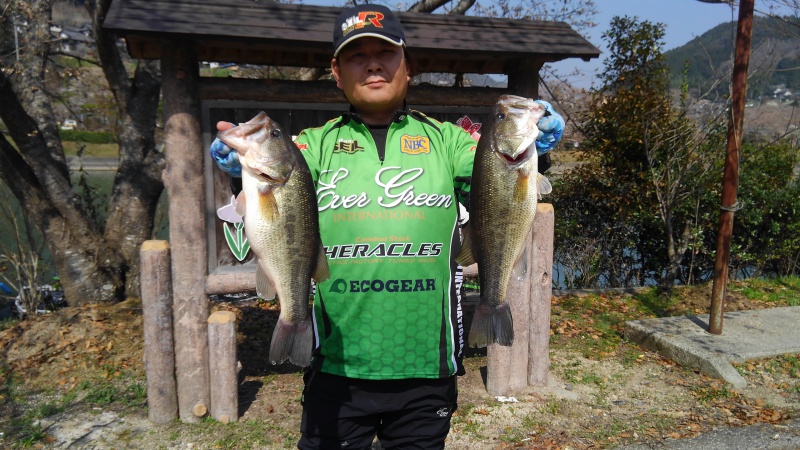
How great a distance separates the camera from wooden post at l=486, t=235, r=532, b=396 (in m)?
4.96

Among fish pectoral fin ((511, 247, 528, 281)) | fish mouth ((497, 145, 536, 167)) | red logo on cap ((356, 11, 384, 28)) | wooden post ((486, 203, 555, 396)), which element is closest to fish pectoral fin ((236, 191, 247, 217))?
red logo on cap ((356, 11, 384, 28))

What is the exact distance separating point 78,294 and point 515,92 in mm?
5417

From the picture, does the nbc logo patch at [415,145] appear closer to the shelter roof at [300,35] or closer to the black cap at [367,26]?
the black cap at [367,26]

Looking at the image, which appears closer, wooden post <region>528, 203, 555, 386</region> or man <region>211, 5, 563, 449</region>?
man <region>211, 5, 563, 449</region>

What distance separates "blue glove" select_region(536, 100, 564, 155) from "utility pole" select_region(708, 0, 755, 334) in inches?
159

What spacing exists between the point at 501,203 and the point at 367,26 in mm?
874

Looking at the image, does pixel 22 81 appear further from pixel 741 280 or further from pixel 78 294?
pixel 741 280

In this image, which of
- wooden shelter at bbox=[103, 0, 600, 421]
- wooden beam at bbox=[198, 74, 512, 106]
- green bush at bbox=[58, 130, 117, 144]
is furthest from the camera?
green bush at bbox=[58, 130, 117, 144]

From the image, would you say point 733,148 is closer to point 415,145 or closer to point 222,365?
point 415,145

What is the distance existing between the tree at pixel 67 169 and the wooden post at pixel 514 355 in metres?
4.53

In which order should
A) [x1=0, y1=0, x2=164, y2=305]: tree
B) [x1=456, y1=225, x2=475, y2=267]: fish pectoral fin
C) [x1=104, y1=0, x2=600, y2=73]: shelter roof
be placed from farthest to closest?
[x1=0, y1=0, x2=164, y2=305]: tree, [x1=104, y1=0, x2=600, y2=73]: shelter roof, [x1=456, y1=225, x2=475, y2=267]: fish pectoral fin

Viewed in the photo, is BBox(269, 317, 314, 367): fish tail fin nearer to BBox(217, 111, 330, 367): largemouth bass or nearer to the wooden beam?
BBox(217, 111, 330, 367): largemouth bass

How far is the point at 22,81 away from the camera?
23.3 feet

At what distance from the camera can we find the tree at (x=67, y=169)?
21.4ft
